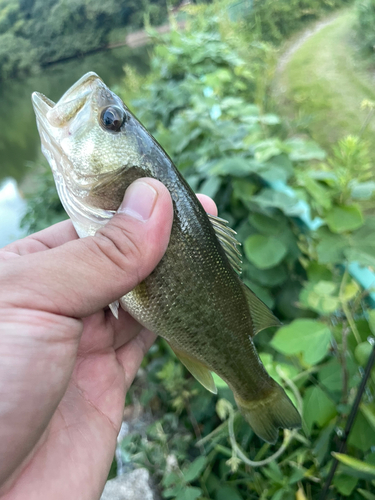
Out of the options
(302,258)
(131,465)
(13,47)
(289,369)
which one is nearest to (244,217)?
(302,258)

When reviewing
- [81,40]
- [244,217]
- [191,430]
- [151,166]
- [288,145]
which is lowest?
[81,40]

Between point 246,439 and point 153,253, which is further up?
point 153,253

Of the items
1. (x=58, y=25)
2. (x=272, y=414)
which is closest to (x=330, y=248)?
(x=272, y=414)

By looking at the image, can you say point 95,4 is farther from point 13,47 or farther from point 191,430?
point 191,430

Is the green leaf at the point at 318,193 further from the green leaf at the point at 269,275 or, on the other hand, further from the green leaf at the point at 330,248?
the green leaf at the point at 269,275

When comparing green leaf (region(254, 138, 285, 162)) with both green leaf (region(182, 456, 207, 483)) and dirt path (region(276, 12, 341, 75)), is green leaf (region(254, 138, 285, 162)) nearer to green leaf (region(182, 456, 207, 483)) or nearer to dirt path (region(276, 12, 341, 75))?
green leaf (region(182, 456, 207, 483))

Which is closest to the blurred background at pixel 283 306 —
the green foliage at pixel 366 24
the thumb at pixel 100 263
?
the thumb at pixel 100 263

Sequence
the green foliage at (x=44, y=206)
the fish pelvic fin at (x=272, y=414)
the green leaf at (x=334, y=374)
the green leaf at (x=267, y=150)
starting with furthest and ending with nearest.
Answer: the green foliage at (x=44, y=206) < the green leaf at (x=267, y=150) < the green leaf at (x=334, y=374) < the fish pelvic fin at (x=272, y=414)
